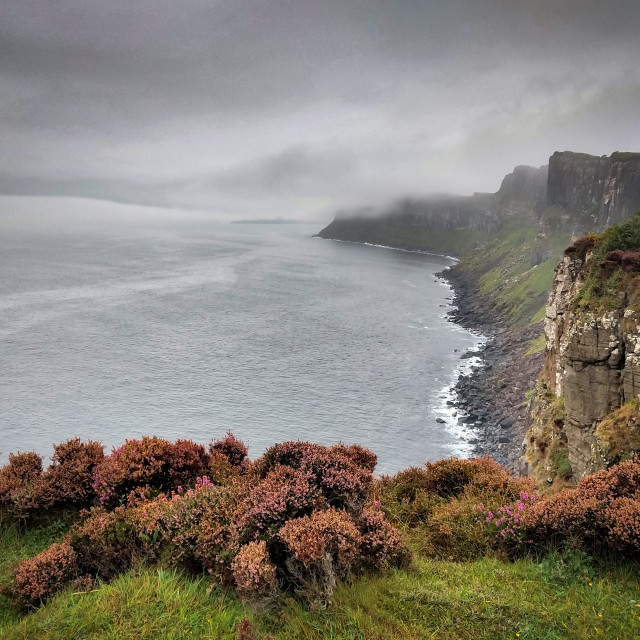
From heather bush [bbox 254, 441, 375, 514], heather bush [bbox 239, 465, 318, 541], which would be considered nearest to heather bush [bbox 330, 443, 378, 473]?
heather bush [bbox 254, 441, 375, 514]

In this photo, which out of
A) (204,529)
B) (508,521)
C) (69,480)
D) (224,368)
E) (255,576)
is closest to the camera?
(255,576)

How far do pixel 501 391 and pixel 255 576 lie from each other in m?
90.4

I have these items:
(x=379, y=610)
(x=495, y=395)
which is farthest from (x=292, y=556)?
(x=495, y=395)

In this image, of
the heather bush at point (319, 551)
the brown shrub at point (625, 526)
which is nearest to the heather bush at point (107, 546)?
the heather bush at point (319, 551)

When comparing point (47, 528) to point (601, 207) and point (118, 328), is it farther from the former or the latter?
point (601, 207)

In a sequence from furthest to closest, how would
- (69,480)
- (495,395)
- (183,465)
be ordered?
(495,395) < (183,465) < (69,480)

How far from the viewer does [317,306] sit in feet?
511

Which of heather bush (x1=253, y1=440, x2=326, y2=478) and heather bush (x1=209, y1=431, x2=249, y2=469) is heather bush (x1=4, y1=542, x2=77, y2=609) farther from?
heather bush (x1=209, y1=431, x2=249, y2=469)

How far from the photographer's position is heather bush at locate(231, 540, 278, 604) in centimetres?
841

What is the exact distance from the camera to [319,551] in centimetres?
860

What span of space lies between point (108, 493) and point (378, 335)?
117 meters

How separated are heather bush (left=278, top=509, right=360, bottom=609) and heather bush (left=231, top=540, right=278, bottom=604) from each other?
439 mm

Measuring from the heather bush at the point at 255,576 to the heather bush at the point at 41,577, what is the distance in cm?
371

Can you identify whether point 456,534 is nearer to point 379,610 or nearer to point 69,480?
point 379,610
